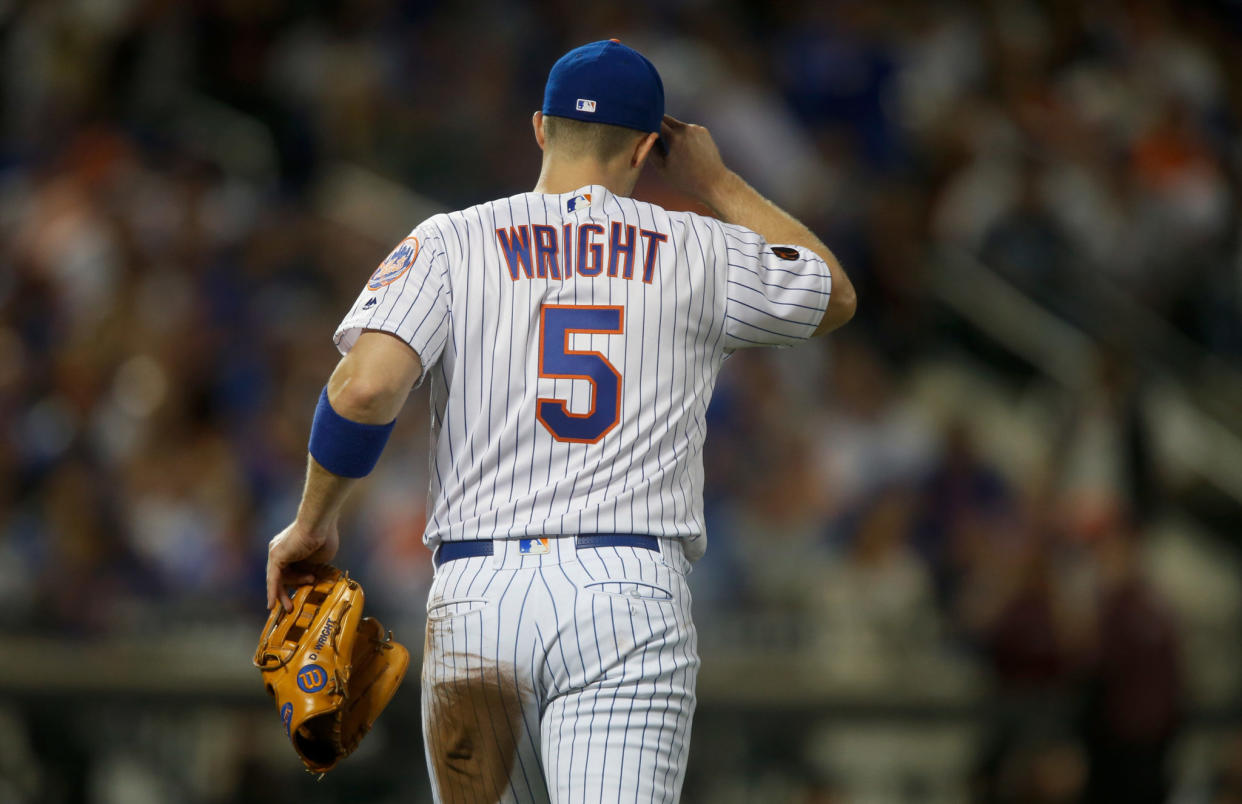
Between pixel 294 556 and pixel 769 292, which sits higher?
pixel 769 292

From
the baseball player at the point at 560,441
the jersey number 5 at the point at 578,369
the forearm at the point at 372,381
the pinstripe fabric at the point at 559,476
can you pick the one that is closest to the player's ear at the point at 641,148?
the baseball player at the point at 560,441

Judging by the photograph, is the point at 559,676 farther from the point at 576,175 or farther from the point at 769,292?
the point at 576,175

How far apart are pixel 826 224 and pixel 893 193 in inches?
20.4

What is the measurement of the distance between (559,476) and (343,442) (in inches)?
14.5

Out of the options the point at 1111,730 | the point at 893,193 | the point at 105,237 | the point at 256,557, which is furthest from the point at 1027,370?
the point at 105,237

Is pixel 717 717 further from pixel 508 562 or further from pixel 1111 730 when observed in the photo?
pixel 508 562

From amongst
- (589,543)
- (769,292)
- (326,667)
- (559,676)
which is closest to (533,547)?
(589,543)

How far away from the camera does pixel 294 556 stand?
2.72 m

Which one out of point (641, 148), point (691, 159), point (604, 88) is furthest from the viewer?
point (691, 159)

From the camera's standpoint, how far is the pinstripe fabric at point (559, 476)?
252 cm

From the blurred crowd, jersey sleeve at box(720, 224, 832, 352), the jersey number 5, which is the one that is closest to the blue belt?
the jersey number 5

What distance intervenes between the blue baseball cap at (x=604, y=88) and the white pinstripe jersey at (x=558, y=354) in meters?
0.14

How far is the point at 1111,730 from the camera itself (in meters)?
5.98

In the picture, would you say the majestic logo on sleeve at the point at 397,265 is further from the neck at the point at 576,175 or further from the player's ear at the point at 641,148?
the player's ear at the point at 641,148
